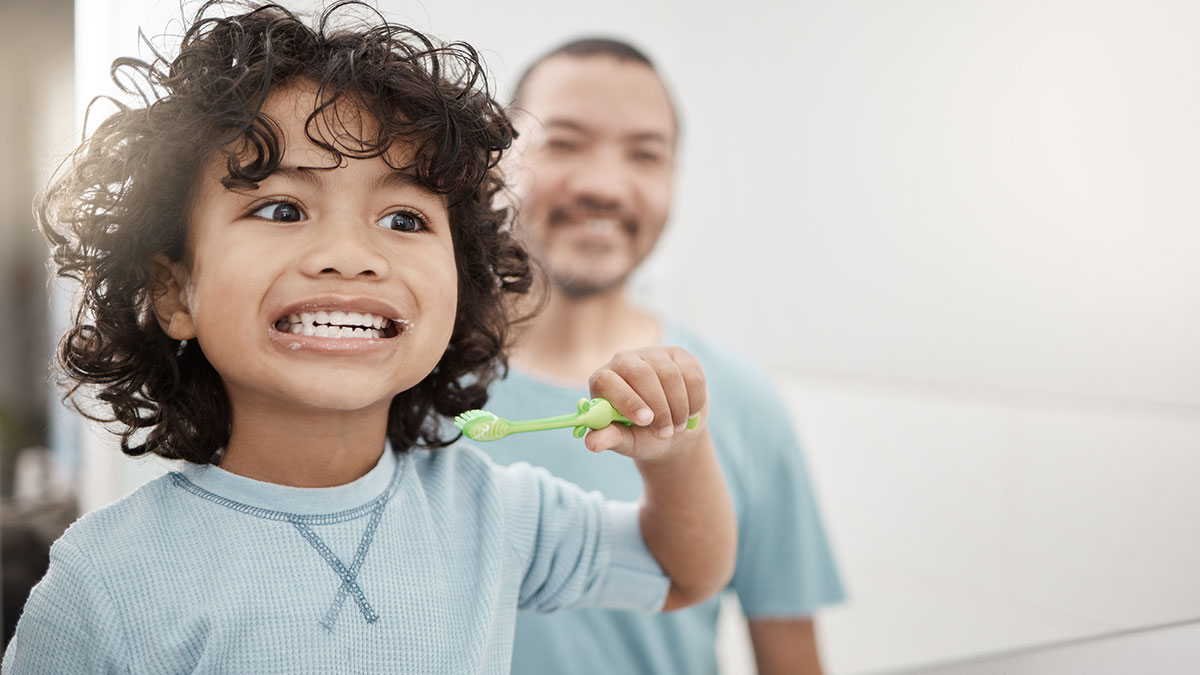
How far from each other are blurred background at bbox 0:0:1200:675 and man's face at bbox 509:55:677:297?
0.14 feet

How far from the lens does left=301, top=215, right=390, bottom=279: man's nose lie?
0.96 feet

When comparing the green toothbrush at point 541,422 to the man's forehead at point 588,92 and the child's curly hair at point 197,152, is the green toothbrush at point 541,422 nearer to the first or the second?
the child's curly hair at point 197,152

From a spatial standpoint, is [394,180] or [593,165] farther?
[593,165]

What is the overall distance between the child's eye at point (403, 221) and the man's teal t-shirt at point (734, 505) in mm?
107

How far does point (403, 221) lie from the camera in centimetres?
32

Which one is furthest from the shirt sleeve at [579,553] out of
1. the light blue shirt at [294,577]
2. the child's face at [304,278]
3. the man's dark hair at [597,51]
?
the man's dark hair at [597,51]

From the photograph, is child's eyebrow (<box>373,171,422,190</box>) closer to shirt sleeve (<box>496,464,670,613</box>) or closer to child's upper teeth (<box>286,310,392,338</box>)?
child's upper teeth (<box>286,310,392,338</box>)

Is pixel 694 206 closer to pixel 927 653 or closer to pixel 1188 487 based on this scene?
pixel 927 653

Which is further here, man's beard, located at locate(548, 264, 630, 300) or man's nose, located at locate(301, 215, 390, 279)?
man's beard, located at locate(548, 264, 630, 300)

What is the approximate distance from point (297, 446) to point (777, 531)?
1.17 ft

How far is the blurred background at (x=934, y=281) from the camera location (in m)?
0.36

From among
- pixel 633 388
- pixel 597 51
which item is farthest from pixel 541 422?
pixel 597 51

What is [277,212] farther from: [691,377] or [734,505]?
[734,505]

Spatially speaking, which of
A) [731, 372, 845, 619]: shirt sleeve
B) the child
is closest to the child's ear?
the child
